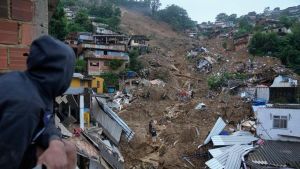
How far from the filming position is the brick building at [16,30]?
5.48ft

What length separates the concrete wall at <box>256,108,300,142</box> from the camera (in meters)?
13.3

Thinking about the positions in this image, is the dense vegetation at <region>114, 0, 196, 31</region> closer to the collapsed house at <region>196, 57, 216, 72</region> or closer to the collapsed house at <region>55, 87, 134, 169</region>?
the collapsed house at <region>196, 57, 216, 72</region>

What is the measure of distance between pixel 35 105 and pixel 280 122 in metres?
13.9

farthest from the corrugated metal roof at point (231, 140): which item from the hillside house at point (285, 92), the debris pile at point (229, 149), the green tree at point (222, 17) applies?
the green tree at point (222, 17)

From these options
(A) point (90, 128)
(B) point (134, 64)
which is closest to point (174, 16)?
(B) point (134, 64)

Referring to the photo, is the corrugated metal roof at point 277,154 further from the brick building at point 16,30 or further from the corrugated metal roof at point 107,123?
the brick building at point 16,30

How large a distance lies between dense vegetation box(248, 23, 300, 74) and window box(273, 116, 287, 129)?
1868cm

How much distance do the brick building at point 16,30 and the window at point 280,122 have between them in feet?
43.5

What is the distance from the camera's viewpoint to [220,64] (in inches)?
1442

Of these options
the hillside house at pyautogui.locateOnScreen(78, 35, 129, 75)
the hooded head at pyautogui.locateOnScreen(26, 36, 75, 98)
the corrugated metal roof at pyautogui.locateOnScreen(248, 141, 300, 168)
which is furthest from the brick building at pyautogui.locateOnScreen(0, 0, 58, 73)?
the hillside house at pyautogui.locateOnScreen(78, 35, 129, 75)

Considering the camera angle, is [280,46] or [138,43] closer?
[280,46]

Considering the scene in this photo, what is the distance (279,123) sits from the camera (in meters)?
13.7

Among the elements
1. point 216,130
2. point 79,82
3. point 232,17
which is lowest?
point 216,130

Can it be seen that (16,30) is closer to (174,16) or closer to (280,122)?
(280,122)
